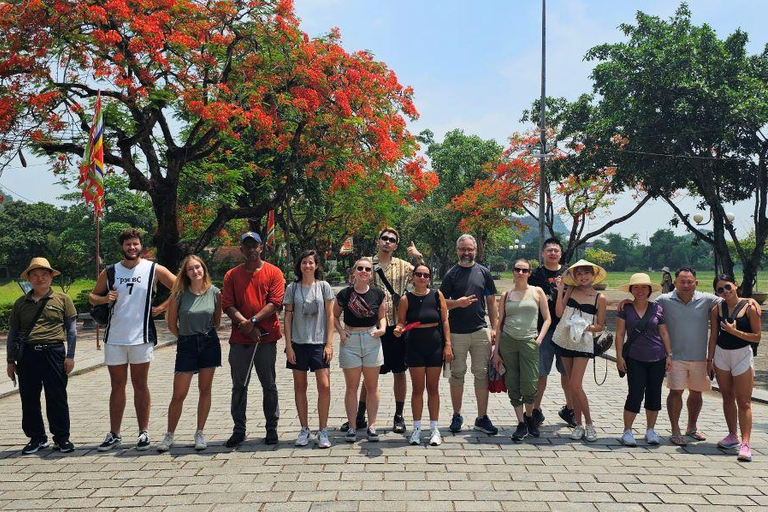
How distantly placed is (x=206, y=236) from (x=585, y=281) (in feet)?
49.0

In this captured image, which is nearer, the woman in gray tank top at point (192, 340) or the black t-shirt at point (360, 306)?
the woman in gray tank top at point (192, 340)

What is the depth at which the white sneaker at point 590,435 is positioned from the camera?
5.48m

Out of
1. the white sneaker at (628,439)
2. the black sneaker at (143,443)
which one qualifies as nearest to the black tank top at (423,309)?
the white sneaker at (628,439)

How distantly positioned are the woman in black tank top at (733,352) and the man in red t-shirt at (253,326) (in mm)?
3862

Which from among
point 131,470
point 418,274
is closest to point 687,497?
point 418,274

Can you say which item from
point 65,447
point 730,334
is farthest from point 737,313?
point 65,447

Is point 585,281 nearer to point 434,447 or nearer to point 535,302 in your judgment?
point 535,302

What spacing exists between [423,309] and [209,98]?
1250cm

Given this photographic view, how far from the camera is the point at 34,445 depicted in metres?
5.23

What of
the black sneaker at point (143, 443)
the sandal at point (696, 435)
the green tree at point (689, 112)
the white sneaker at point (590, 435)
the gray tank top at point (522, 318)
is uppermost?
the green tree at point (689, 112)

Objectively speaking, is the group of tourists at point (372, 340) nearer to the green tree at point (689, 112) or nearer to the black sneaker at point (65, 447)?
the black sneaker at point (65, 447)

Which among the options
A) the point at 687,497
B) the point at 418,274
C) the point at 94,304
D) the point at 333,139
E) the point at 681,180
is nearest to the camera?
the point at 687,497

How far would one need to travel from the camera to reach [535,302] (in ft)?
18.9

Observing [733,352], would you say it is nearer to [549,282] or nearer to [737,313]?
[737,313]
